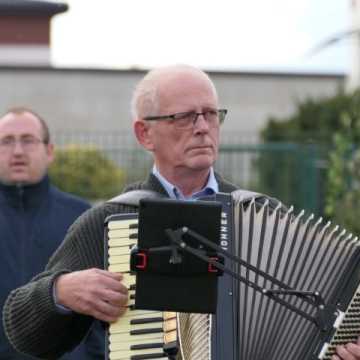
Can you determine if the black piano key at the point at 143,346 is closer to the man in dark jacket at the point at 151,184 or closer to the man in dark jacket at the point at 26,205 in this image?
the man in dark jacket at the point at 151,184

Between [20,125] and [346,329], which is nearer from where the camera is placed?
[346,329]

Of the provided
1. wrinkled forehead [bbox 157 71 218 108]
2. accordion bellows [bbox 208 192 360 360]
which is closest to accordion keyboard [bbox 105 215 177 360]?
accordion bellows [bbox 208 192 360 360]

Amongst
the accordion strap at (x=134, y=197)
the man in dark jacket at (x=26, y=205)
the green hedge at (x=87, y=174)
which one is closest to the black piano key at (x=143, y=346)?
the accordion strap at (x=134, y=197)

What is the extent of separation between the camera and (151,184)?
4.34 metres

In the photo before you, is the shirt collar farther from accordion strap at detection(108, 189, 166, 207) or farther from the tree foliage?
the tree foliage

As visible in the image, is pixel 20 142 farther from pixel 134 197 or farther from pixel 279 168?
pixel 279 168

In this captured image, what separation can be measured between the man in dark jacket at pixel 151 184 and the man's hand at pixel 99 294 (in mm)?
109

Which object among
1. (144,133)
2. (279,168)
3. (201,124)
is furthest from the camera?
(279,168)

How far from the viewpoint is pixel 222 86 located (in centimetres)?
2827

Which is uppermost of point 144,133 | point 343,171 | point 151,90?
point 151,90

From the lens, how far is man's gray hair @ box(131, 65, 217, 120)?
4.31m

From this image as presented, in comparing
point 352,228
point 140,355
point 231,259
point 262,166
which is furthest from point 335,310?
point 262,166

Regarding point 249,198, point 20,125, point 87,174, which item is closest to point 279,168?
point 87,174

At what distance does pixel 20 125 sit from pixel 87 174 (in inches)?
281
